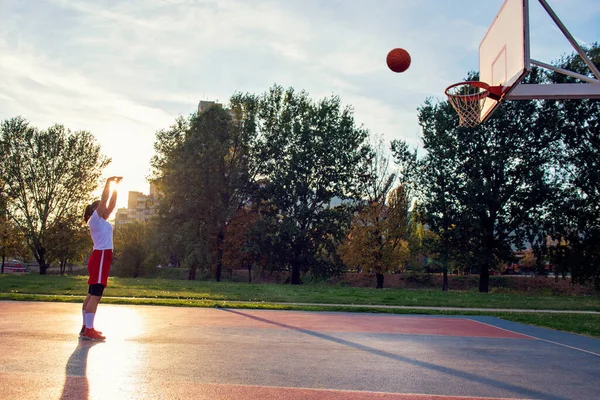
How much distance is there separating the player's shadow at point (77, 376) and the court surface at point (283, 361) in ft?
0.04

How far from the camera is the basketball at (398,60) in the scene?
11336mm

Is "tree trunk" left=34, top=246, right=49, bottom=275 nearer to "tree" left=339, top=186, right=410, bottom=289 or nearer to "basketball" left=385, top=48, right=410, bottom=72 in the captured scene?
"tree" left=339, top=186, right=410, bottom=289

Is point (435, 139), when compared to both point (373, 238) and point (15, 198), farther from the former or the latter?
point (15, 198)

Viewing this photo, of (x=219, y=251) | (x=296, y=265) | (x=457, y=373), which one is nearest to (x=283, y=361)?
(x=457, y=373)

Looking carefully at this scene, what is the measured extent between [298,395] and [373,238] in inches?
1362

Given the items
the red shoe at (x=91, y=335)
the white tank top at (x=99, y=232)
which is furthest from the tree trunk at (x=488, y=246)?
the red shoe at (x=91, y=335)

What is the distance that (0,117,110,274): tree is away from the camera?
39.7 metres

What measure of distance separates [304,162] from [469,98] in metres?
27.7

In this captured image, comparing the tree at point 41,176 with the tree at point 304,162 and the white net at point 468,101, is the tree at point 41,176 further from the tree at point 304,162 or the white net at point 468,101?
the white net at point 468,101

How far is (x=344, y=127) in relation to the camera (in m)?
41.1

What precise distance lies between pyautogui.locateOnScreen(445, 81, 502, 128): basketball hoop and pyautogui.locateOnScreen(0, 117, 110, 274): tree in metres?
35.9

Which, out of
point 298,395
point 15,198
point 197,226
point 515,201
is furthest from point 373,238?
point 298,395

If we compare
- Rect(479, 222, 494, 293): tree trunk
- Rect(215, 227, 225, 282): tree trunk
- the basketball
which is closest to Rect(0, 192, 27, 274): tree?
Rect(215, 227, 225, 282): tree trunk

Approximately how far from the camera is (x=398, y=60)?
11.3 meters
